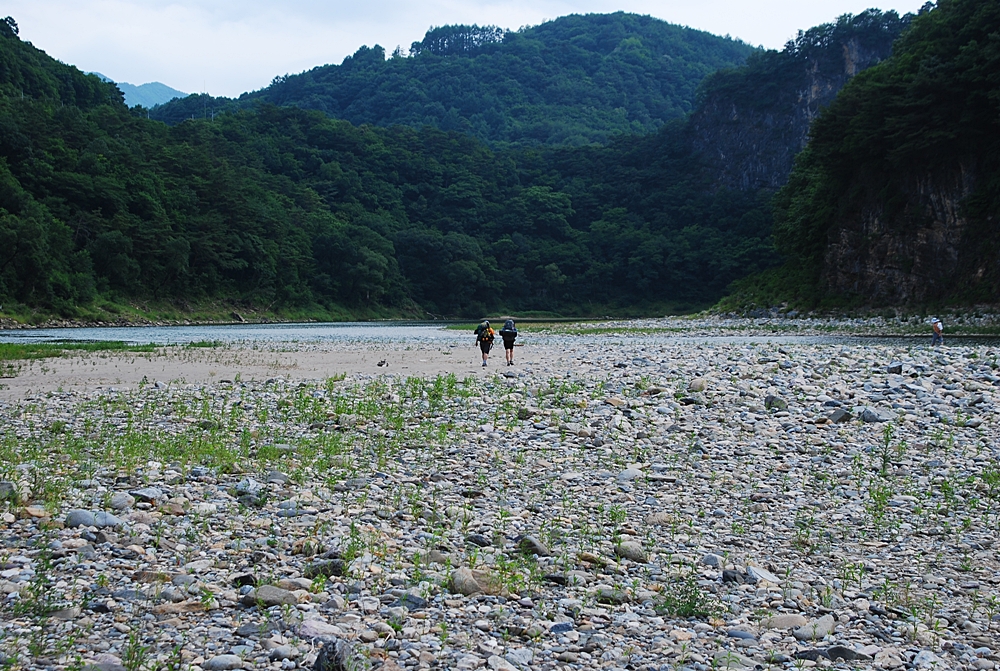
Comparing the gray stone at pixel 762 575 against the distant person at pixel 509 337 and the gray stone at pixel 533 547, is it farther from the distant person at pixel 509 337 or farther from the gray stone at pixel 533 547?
the distant person at pixel 509 337

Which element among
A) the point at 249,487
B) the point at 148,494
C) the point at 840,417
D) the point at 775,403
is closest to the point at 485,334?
the point at 775,403

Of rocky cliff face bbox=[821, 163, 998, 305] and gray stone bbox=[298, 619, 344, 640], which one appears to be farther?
rocky cliff face bbox=[821, 163, 998, 305]

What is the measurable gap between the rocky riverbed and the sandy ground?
4982mm

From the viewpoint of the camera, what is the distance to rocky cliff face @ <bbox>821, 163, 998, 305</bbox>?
4994 cm

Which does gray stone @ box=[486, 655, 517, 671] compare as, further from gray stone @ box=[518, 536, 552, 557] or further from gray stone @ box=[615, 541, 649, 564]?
gray stone @ box=[615, 541, 649, 564]

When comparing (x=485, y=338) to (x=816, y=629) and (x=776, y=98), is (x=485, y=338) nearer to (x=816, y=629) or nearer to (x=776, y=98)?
(x=816, y=629)

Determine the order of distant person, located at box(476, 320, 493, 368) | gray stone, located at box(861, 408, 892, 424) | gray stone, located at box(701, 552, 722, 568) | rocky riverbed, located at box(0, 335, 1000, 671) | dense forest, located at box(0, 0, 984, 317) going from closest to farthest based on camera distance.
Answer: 1. rocky riverbed, located at box(0, 335, 1000, 671)
2. gray stone, located at box(701, 552, 722, 568)
3. gray stone, located at box(861, 408, 892, 424)
4. distant person, located at box(476, 320, 493, 368)
5. dense forest, located at box(0, 0, 984, 317)

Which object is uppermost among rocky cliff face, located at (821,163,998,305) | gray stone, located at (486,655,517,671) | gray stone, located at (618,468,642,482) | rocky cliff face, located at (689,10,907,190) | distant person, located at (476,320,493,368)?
rocky cliff face, located at (689,10,907,190)

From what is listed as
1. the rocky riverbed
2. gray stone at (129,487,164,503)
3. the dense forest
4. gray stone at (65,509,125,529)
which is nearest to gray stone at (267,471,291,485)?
the rocky riverbed

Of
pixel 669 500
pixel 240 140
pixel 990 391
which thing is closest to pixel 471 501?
pixel 669 500

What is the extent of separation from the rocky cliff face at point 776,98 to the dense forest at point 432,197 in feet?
1.41

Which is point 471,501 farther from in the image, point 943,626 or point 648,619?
point 943,626

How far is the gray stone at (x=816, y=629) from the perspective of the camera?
591cm

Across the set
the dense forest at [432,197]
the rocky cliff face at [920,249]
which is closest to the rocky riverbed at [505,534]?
the rocky cliff face at [920,249]
